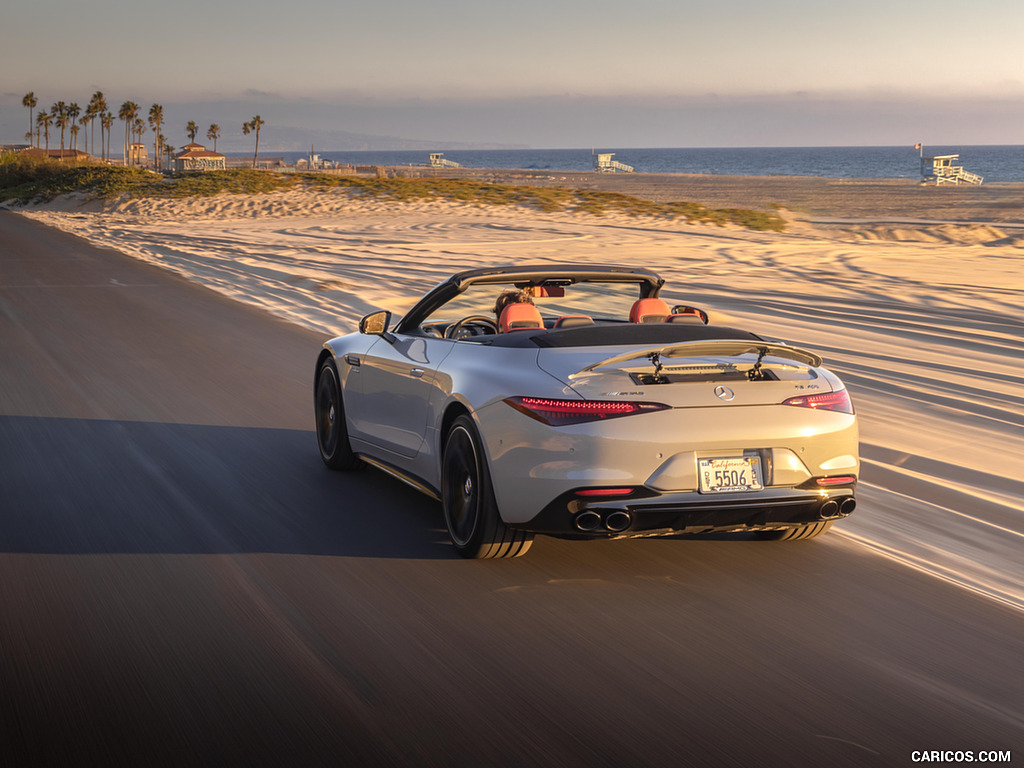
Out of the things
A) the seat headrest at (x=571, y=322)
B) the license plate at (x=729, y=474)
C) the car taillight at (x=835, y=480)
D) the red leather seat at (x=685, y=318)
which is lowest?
the car taillight at (x=835, y=480)

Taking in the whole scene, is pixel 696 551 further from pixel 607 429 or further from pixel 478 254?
pixel 478 254

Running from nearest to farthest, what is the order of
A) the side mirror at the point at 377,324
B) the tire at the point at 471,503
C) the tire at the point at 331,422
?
the tire at the point at 471,503
the side mirror at the point at 377,324
the tire at the point at 331,422

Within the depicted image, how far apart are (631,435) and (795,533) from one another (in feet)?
5.44

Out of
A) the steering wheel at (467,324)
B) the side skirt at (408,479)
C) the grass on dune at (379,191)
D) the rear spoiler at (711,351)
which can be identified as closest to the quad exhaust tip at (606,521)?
the rear spoiler at (711,351)

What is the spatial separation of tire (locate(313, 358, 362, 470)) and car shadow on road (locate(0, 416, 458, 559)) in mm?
105

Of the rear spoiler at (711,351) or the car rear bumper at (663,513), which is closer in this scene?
the car rear bumper at (663,513)

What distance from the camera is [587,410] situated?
206 inches

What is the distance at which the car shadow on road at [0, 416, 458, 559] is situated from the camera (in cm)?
613

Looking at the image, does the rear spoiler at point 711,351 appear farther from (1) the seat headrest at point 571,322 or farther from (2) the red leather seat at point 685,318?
(1) the seat headrest at point 571,322

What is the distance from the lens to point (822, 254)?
27.9 m

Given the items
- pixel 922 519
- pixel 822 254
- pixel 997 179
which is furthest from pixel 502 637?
pixel 997 179

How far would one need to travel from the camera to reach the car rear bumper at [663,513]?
5234mm

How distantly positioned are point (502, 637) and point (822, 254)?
2449cm

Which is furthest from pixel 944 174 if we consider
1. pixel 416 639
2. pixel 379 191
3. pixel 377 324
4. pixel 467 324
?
pixel 416 639
